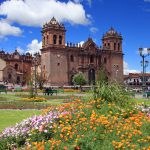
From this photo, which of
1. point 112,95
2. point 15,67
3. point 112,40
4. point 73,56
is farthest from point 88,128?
point 15,67

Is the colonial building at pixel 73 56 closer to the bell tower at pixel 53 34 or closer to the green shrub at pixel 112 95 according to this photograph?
the bell tower at pixel 53 34

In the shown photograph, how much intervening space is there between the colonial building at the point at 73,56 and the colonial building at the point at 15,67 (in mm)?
12674

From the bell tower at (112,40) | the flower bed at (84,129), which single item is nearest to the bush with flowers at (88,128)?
the flower bed at (84,129)

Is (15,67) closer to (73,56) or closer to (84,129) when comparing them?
(73,56)

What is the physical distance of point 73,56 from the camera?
89.8 meters

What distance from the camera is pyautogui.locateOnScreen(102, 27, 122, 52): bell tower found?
321ft

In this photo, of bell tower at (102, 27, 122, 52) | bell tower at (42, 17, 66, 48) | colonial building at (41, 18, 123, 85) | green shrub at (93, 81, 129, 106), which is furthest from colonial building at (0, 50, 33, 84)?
green shrub at (93, 81, 129, 106)

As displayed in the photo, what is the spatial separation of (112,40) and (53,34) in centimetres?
1936

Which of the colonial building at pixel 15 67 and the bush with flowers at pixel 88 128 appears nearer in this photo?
the bush with flowers at pixel 88 128

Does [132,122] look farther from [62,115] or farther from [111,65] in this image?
[111,65]

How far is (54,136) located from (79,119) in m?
0.83

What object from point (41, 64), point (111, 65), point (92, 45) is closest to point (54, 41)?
point (41, 64)

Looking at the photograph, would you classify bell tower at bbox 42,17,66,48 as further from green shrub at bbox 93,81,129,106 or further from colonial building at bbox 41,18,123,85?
green shrub at bbox 93,81,129,106

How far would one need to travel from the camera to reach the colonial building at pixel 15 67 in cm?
9475
